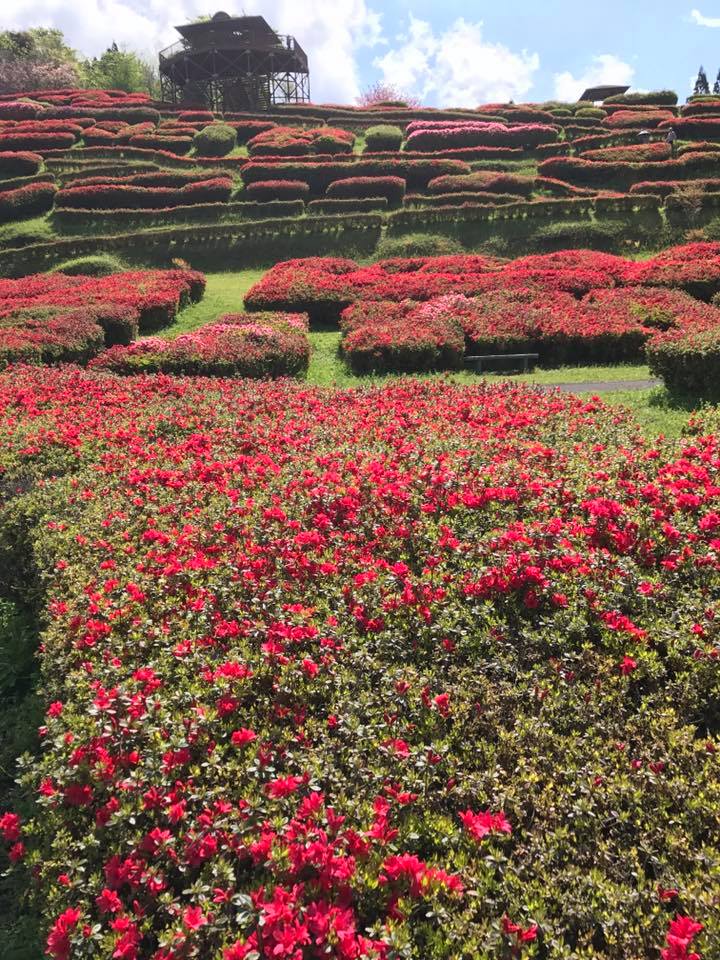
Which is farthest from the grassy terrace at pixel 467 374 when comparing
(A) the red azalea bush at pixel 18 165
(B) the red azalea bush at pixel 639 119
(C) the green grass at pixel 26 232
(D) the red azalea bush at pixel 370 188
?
(B) the red azalea bush at pixel 639 119

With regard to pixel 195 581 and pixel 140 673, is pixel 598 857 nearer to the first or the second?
pixel 140 673

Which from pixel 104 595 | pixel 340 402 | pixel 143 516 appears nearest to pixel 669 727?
pixel 104 595

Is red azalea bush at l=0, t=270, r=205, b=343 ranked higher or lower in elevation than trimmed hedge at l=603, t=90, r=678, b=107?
lower

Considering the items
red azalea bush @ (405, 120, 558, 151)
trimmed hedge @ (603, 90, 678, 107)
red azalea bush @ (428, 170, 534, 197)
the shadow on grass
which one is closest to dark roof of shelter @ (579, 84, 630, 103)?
trimmed hedge @ (603, 90, 678, 107)

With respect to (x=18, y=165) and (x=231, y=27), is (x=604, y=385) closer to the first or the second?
(x=18, y=165)

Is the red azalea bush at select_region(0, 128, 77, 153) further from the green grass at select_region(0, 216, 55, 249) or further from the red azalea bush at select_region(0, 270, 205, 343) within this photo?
the red azalea bush at select_region(0, 270, 205, 343)

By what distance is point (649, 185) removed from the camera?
80.3ft

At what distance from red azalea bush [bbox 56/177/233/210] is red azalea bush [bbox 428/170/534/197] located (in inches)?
367

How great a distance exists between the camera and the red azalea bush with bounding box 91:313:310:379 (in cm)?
1247

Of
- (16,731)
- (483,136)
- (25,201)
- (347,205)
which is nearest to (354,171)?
(347,205)

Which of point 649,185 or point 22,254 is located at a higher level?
point 649,185

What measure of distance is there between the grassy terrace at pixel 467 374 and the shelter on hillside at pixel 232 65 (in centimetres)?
3217

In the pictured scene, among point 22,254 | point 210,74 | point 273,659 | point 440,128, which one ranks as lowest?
point 273,659

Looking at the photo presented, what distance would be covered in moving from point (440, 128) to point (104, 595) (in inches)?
1519
